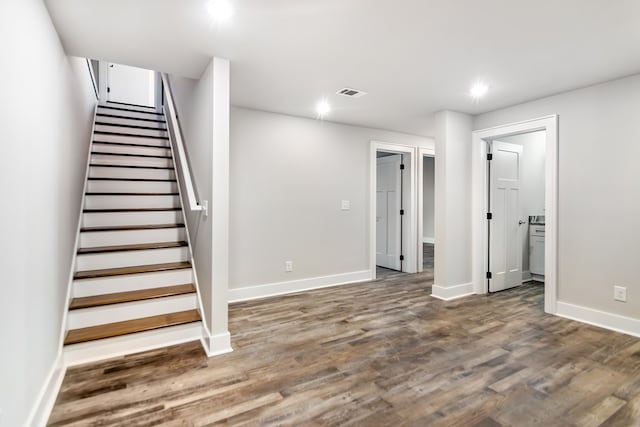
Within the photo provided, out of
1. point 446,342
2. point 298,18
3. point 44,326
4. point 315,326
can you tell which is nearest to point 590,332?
point 446,342

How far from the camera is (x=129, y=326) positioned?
100 inches

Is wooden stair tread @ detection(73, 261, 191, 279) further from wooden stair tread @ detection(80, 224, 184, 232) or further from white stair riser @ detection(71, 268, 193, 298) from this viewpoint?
wooden stair tread @ detection(80, 224, 184, 232)

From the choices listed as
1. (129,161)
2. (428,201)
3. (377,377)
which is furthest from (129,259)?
(428,201)

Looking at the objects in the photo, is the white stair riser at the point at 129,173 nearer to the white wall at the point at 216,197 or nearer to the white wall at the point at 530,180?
the white wall at the point at 216,197

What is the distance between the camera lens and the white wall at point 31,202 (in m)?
1.37

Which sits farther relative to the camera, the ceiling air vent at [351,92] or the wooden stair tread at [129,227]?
the ceiling air vent at [351,92]

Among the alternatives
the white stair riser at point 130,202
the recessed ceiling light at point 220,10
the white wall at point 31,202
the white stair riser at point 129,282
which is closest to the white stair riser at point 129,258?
the white stair riser at point 129,282

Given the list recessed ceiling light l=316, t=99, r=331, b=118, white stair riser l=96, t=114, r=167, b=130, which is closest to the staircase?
white stair riser l=96, t=114, r=167, b=130

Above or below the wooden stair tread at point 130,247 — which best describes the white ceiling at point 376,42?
above

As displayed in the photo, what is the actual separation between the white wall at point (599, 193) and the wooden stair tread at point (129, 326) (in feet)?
12.1

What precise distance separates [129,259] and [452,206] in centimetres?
362

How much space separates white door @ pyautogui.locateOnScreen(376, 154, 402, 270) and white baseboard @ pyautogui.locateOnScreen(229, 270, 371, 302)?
100 cm

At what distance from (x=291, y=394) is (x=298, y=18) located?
2345mm

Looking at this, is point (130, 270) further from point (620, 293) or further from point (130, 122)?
point (620, 293)
